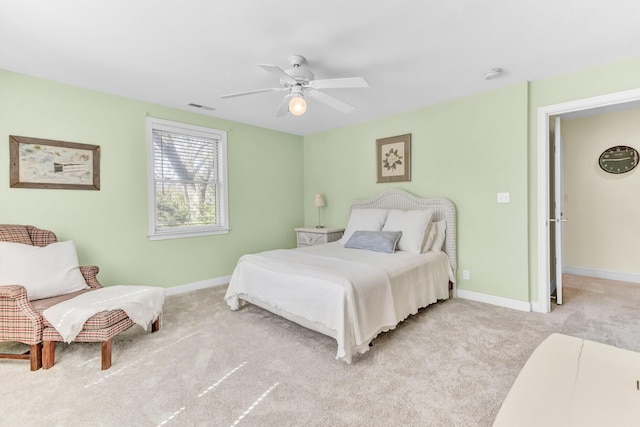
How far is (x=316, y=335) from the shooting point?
2623mm

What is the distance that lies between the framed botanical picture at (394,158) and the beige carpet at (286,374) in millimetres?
1941

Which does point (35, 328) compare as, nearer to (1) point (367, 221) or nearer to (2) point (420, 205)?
(1) point (367, 221)

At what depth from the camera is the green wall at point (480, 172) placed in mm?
3174

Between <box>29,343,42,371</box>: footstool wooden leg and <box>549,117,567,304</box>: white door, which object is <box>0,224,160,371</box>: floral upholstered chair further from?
<box>549,117,567,304</box>: white door

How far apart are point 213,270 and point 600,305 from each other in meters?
4.65

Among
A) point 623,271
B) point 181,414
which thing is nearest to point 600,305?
point 623,271

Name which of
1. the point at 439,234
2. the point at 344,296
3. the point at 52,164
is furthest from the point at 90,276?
the point at 439,234

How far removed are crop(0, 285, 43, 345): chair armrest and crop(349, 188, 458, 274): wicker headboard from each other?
12.0ft

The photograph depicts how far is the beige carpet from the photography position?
5.41 feet

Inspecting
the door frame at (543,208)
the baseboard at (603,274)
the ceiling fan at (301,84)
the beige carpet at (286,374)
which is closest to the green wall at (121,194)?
the beige carpet at (286,374)

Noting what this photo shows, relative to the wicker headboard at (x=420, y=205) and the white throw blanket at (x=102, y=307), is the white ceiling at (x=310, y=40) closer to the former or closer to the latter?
the wicker headboard at (x=420, y=205)

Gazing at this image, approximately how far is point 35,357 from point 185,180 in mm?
2384

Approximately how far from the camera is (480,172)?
11.3 feet

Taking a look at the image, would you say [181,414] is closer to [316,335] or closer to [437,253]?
[316,335]
